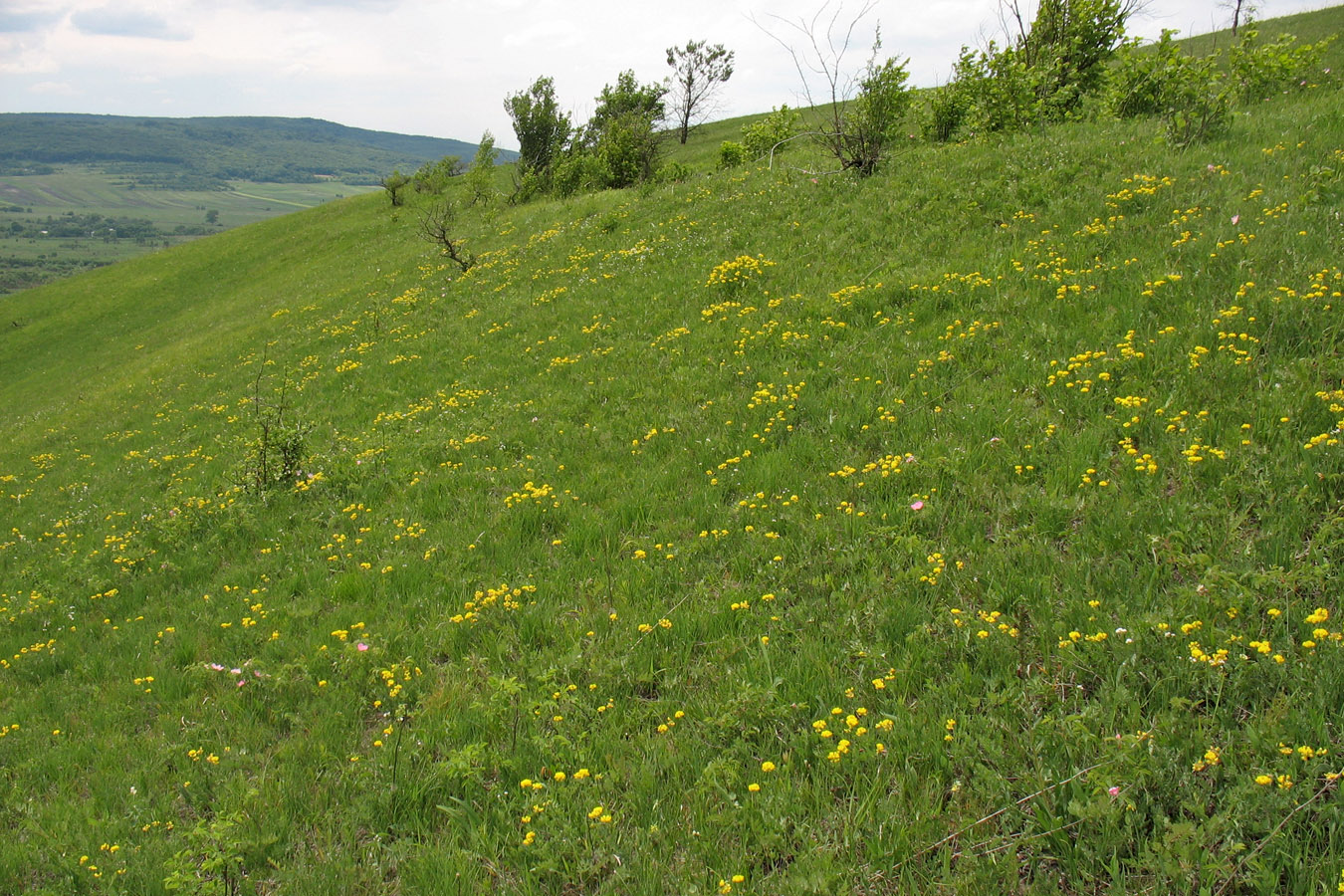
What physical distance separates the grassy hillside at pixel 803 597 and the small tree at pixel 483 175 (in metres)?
30.4

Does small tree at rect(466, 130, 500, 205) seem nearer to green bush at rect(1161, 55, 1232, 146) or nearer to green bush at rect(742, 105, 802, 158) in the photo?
green bush at rect(742, 105, 802, 158)

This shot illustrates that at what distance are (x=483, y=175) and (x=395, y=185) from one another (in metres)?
12.2

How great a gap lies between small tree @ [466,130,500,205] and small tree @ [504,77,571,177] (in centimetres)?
195

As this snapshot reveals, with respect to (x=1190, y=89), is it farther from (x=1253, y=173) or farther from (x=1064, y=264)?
(x=1064, y=264)

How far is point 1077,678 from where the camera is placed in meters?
3.66

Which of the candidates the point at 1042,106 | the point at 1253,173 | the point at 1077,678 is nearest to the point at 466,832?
the point at 1077,678

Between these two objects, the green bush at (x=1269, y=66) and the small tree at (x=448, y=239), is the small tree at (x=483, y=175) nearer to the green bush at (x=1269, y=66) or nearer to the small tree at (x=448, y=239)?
the small tree at (x=448, y=239)

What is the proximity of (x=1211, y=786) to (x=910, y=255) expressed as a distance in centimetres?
894

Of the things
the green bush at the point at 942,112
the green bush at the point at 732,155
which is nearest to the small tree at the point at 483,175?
the green bush at the point at 732,155

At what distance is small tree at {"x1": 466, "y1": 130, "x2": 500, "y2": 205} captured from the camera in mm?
38812

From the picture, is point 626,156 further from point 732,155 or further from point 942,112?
point 942,112

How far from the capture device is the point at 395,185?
48.1 metres

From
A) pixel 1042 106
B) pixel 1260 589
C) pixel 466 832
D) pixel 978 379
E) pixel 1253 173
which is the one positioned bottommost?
pixel 466 832

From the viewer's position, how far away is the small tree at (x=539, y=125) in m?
42.0
